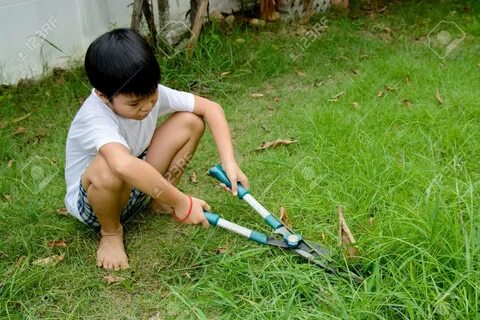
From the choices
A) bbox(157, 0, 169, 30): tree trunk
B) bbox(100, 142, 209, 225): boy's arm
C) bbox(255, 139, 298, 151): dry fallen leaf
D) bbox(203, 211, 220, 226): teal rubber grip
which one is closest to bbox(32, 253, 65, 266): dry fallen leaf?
bbox(100, 142, 209, 225): boy's arm

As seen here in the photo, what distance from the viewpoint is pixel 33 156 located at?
2787mm

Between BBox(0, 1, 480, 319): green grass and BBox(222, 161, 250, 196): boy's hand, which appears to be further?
BBox(222, 161, 250, 196): boy's hand

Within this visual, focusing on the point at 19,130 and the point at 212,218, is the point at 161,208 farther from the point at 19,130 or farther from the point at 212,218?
the point at 19,130

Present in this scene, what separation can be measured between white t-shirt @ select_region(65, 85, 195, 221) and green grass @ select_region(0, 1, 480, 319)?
308 mm

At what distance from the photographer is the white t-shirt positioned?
179 centimetres

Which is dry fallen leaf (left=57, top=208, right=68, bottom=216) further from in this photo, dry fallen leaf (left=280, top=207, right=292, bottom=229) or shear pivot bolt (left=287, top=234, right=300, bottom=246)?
shear pivot bolt (left=287, top=234, right=300, bottom=246)

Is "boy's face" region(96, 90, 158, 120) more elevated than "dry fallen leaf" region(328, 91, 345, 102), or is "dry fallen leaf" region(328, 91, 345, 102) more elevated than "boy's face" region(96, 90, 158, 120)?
"boy's face" region(96, 90, 158, 120)

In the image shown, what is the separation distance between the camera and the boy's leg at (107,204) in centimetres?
179

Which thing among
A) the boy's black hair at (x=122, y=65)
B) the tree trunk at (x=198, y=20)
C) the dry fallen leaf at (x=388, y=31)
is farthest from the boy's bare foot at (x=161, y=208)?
the dry fallen leaf at (x=388, y=31)

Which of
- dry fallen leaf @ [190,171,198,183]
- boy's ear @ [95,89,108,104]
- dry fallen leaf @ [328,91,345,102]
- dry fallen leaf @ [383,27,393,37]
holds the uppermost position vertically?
boy's ear @ [95,89,108,104]

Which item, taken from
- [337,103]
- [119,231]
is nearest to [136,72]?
[119,231]

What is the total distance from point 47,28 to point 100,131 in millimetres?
2147

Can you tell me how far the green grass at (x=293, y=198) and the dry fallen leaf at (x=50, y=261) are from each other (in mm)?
25

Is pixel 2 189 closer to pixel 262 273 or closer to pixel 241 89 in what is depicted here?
pixel 262 273
